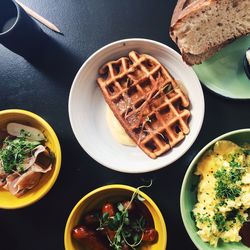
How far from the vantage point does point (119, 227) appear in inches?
61.4

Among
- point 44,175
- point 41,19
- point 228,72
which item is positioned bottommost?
point 44,175

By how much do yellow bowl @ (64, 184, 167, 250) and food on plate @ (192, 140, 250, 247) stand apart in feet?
0.40

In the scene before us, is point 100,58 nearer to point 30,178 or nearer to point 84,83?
point 84,83

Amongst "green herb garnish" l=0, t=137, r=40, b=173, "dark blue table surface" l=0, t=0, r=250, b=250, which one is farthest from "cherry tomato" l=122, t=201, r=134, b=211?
"green herb garnish" l=0, t=137, r=40, b=173

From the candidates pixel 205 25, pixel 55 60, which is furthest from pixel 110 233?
pixel 205 25

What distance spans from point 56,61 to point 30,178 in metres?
0.41

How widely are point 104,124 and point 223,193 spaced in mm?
470

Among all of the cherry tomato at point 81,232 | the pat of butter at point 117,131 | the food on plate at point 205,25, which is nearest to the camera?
the food on plate at point 205,25

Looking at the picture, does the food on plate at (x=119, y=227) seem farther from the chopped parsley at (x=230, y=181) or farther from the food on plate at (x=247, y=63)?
the food on plate at (x=247, y=63)

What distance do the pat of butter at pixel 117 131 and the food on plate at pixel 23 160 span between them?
0.76ft

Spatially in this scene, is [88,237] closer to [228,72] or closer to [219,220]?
[219,220]

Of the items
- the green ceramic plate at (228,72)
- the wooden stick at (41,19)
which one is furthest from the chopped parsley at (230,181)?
the wooden stick at (41,19)

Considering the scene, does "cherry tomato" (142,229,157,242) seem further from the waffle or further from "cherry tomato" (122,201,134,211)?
the waffle

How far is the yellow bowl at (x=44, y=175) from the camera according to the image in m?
1.57
